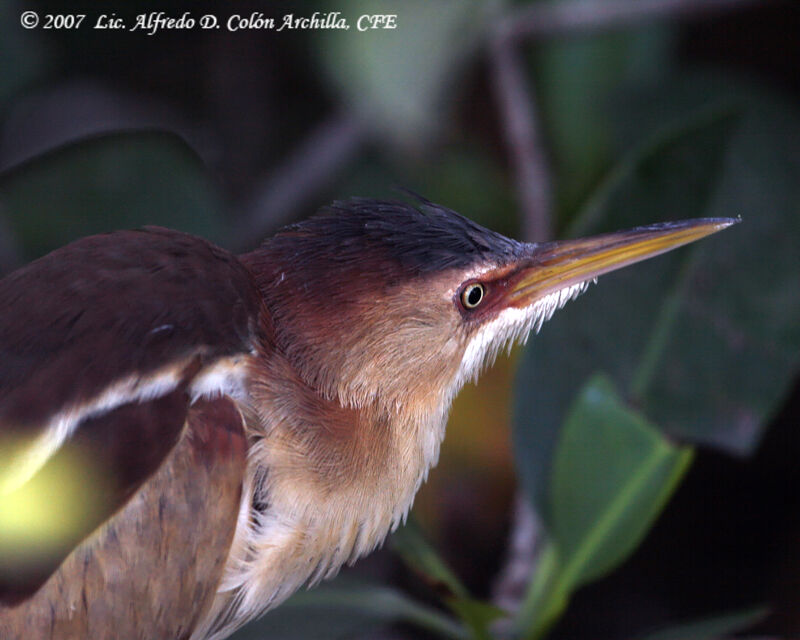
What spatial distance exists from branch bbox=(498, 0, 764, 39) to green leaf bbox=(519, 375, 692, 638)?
0.97m

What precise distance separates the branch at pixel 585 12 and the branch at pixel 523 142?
0.16 feet

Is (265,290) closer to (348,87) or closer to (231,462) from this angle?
(231,462)

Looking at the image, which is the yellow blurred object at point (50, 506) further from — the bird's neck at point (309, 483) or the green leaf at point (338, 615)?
the green leaf at point (338, 615)

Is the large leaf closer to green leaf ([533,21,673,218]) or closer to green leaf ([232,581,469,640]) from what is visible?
green leaf ([232,581,469,640])

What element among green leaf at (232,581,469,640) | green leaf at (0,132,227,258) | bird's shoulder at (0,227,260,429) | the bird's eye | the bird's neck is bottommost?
green leaf at (232,581,469,640)

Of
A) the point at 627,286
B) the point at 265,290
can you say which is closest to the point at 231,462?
the point at 265,290

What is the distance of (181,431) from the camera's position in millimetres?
1380

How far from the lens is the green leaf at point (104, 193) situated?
2082 mm

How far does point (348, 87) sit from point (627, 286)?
0.69m

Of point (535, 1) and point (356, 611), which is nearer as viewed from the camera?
point (356, 611)

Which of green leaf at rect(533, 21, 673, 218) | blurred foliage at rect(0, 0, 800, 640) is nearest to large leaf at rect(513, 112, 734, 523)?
blurred foliage at rect(0, 0, 800, 640)

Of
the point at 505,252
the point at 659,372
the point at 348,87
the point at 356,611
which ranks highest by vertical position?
the point at 348,87

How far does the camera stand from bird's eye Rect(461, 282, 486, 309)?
1665 mm

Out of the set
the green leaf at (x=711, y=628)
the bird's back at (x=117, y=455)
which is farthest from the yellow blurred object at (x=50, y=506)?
the green leaf at (x=711, y=628)
